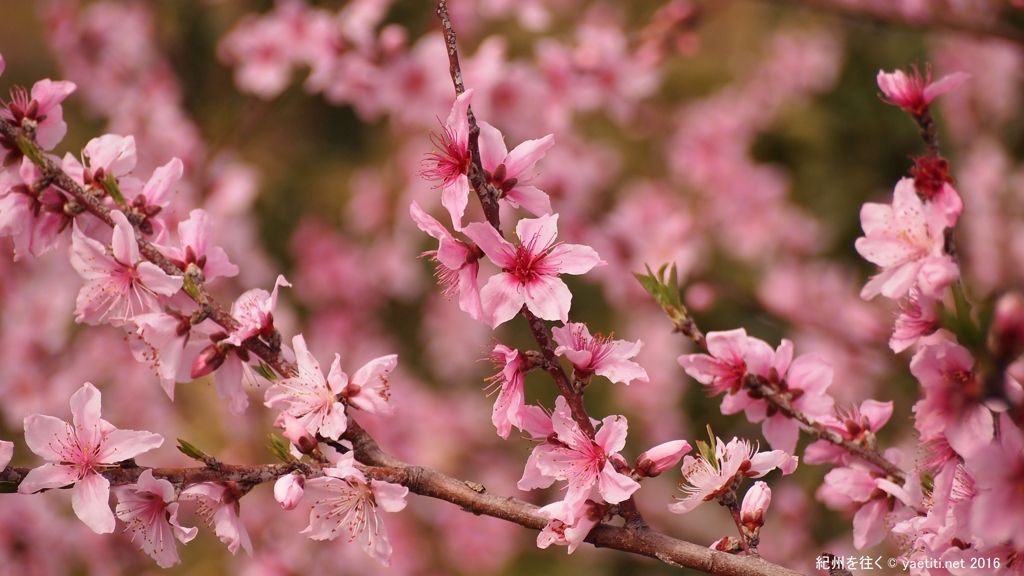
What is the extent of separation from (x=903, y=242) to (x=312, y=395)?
0.82 meters

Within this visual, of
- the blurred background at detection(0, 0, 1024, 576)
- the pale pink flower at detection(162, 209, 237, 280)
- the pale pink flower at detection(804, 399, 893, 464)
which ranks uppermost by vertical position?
Result: the pale pink flower at detection(162, 209, 237, 280)

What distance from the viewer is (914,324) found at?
0.93 meters

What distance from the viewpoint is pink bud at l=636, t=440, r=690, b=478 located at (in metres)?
0.93

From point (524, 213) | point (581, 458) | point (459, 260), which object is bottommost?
point (524, 213)

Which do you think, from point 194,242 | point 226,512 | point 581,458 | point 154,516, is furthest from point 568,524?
point 194,242

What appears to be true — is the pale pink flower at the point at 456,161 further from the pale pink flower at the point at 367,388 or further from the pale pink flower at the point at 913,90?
the pale pink flower at the point at 913,90

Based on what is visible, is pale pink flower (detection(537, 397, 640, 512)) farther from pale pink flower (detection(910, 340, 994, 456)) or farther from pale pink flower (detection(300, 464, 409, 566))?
pale pink flower (detection(910, 340, 994, 456))

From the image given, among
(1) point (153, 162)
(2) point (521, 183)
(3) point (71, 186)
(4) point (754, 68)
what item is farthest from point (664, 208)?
(3) point (71, 186)

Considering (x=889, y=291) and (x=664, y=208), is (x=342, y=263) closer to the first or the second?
(x=664, y=208)

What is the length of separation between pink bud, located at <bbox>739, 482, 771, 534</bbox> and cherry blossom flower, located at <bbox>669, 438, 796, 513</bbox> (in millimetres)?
22

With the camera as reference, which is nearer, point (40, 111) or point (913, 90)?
point (913, 90)

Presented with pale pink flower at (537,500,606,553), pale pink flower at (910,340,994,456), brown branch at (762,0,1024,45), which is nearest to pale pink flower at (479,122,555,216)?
pale pink flower at (537,500,606,553)

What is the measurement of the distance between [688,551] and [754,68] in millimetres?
3595

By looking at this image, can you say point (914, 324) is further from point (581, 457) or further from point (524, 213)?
point (524, 213)
